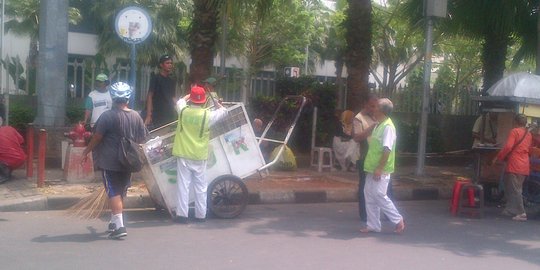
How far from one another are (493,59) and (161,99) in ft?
28.2

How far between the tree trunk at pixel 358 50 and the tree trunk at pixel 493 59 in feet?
13.7

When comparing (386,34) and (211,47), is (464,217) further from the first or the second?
(386,34)

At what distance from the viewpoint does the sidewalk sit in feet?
29.8

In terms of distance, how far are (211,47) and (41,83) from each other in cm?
289

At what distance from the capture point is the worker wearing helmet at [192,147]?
815 centimetres

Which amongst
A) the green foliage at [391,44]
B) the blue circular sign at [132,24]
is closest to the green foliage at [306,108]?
the blue circular sign at [132,24]

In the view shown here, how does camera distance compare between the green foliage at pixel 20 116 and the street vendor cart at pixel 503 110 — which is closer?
the street vendor cart at pixel 503 110

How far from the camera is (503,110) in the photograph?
11094 millimetres

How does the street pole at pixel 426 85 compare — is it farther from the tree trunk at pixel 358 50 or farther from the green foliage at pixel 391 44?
the green foliage at pixel 391 44

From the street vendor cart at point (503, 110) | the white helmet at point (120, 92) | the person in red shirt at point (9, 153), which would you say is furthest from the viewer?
the street vendor cart at point (503, 110)

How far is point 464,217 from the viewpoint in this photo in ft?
31.8

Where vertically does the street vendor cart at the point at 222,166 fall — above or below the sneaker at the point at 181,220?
above

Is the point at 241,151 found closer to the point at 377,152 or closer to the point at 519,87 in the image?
the point at 377,152

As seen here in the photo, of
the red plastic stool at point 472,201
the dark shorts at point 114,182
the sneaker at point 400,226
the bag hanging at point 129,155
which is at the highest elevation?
the bag hanging at point 129,155
